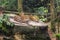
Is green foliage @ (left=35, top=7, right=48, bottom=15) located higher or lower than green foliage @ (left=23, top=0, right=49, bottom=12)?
lower

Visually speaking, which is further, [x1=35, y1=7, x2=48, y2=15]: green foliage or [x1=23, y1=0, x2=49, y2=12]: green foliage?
[x1=23, y1=0, x2=49, y2=12]: green foliage

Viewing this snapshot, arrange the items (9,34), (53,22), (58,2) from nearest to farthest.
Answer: (9,34) < (53,22) < (58,2)

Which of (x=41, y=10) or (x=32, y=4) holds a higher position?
(x=32, y=4)

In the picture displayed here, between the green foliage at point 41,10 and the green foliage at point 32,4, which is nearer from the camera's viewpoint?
the green foliage at point 41,10

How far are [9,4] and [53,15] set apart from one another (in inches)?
237

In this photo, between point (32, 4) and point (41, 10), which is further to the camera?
point (32, 4)

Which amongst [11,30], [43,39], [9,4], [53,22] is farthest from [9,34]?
[9,4]

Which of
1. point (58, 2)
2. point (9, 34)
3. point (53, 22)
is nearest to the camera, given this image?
point (9, 34)

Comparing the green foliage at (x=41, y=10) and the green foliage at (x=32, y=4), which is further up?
the green foliage at (x=32, y=4)

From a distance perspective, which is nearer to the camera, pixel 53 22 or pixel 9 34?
pixel 9 34

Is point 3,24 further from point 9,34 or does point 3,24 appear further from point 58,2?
point 58,2

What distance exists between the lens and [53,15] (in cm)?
1073

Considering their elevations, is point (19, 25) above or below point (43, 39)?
above

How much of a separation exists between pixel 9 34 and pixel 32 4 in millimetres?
A: 7599
